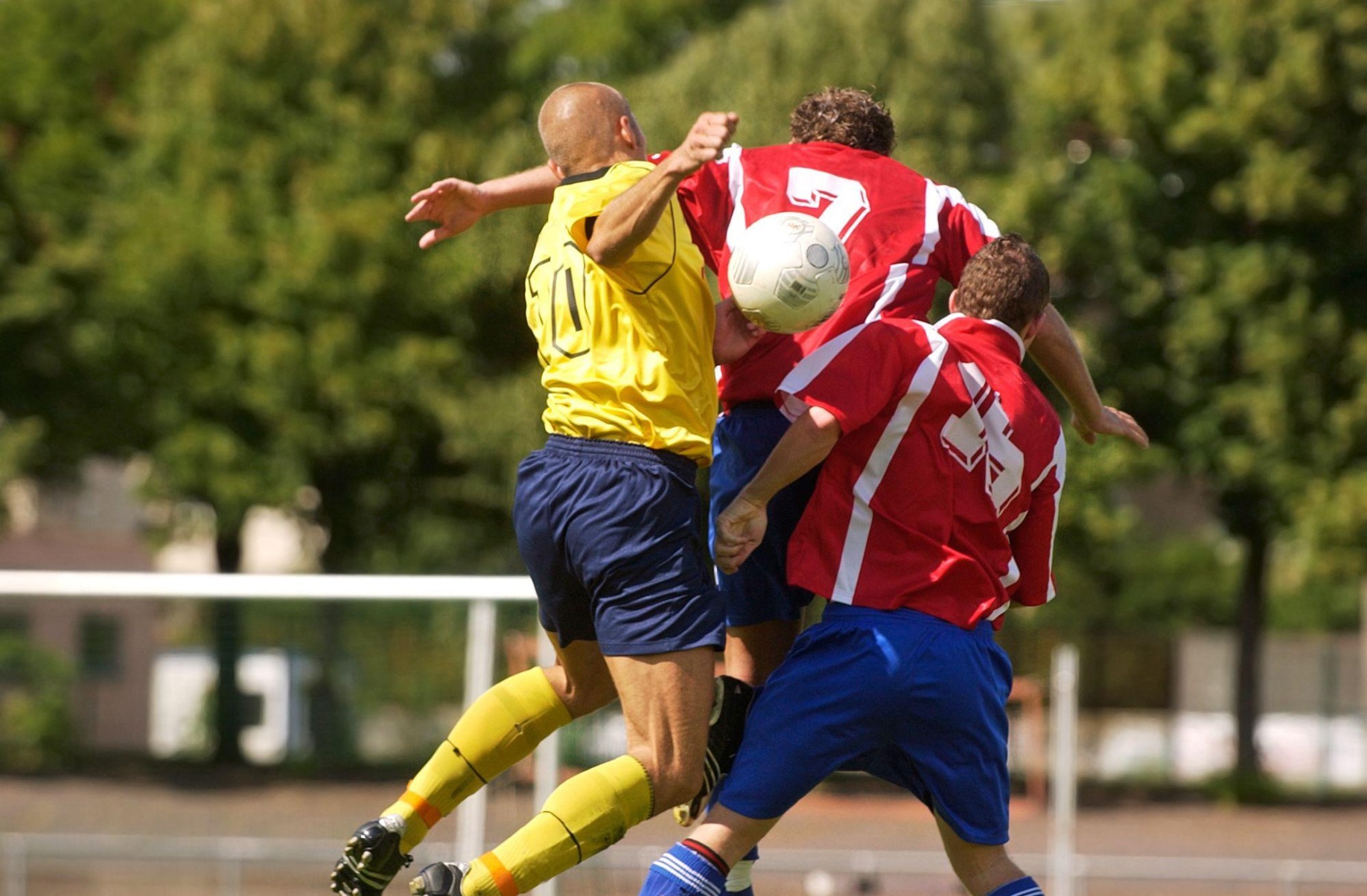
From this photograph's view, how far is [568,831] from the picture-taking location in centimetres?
467

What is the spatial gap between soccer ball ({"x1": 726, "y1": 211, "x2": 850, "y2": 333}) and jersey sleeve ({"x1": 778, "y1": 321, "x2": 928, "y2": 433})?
14 cm

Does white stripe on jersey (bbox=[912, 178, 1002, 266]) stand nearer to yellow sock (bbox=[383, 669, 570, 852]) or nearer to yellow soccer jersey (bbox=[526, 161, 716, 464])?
yellow soccer jersey (bbox=[526, 161, 716, 464])

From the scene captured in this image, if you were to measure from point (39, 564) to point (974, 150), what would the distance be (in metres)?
30.0

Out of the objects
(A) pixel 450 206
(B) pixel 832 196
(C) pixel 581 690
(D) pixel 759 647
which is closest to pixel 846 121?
(B) pixel 832 196

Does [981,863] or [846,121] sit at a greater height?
[846,121]

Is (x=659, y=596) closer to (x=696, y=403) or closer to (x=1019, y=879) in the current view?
(x=696, y=403)

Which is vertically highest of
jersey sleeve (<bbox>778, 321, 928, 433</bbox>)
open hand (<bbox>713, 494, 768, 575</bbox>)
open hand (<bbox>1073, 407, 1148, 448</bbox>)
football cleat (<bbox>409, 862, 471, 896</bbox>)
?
open hand (<bbox>1073, 407, 1148, 448</bbox>)

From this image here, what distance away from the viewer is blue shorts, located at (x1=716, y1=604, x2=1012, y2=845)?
184 inches

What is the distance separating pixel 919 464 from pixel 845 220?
807 mm

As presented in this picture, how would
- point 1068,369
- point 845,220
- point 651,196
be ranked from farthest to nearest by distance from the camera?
point 1068,369 → point 845,220 → point 651,196

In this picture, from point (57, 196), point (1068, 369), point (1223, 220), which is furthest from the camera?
point (57, 196)

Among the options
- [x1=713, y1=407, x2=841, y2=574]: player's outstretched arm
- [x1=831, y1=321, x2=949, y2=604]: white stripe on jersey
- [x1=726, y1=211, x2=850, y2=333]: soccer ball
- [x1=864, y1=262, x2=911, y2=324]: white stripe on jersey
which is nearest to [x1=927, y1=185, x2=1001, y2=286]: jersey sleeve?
[x1=864, y1=262, x2=911, y2=324]: white stripe on jersey

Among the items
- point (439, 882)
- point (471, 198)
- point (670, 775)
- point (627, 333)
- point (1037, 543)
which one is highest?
point (471, 198)

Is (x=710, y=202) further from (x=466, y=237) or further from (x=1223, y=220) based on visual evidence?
(x=1223, y=220)
